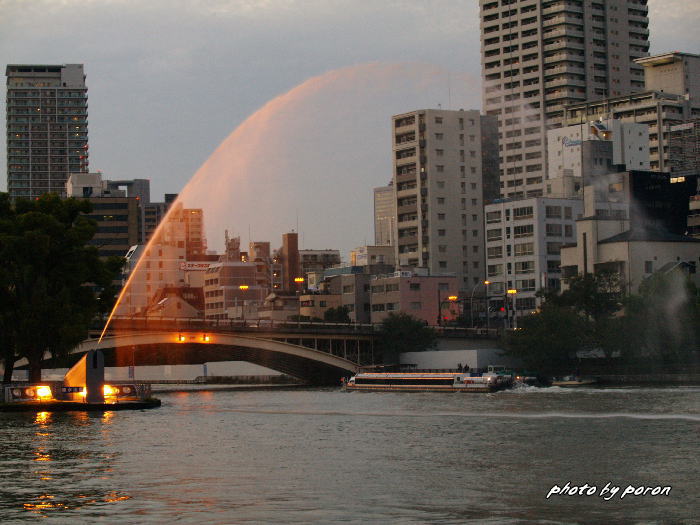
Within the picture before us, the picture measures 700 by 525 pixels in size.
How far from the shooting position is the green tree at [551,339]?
136125 mm

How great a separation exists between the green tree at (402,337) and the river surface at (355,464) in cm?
5967

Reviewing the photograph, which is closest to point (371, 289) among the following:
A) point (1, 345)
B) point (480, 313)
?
point (480, 313)

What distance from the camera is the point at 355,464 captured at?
5478cm

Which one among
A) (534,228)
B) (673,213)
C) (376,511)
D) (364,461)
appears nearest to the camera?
(376,511)

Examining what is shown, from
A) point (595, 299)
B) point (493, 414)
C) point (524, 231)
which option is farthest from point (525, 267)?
point (493, 414)

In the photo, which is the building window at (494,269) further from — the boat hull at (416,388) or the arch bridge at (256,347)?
the boat hull at (416,388)

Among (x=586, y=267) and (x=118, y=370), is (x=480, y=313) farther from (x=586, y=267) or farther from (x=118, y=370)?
(x=118, y=370)

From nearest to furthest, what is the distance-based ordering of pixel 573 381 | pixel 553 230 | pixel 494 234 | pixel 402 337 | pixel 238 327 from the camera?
pixel 573 381, pixel 238 327, pixel 402 337, pixel 553 230, pixel 494 234

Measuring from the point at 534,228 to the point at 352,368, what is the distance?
50.5 m

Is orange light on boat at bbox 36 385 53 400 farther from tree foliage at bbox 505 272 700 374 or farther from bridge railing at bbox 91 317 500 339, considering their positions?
tree foliage at bbox 505 272 700 374

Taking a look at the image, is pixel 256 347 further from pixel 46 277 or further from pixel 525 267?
pixel 525 267

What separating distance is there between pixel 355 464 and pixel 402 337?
98.7 metres

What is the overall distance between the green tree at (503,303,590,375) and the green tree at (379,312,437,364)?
48.6 ft

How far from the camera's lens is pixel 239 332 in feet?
465
